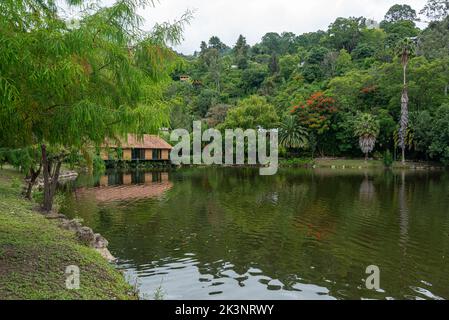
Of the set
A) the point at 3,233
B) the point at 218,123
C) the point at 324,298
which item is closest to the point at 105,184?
the point at 3,233

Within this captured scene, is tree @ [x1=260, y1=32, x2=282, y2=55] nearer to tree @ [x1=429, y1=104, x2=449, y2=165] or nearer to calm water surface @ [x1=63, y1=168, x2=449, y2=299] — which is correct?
tree @ [x1=429, y1=104, x2=449, y2=165]

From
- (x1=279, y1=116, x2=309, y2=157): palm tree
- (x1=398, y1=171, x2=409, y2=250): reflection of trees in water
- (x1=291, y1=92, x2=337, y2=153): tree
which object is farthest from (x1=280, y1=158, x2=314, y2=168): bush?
(x1=398, y1=171, x2=409, y2=250): reflection of trees in water

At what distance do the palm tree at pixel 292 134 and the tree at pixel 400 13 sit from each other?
7283 cm

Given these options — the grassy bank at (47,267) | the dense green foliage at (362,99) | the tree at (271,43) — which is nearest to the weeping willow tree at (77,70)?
the grassy bank at (47,267)

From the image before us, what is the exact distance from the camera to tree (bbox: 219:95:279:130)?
59.9 m

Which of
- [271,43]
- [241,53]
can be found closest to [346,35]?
[241,53]

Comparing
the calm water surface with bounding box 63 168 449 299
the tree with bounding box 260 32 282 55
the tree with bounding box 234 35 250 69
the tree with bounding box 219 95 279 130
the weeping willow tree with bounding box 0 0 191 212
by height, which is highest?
the tree with bounding box 260 32 282 55

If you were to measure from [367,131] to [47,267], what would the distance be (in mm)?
52340

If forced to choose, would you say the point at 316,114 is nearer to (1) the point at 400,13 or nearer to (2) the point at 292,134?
(2) the point at 292,134

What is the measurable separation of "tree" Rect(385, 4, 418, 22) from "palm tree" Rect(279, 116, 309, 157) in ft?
239

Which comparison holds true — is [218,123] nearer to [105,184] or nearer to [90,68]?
[105,184]

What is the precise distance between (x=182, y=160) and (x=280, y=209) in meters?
37.6

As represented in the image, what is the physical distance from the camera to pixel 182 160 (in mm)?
57062

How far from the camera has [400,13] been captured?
115 metres
